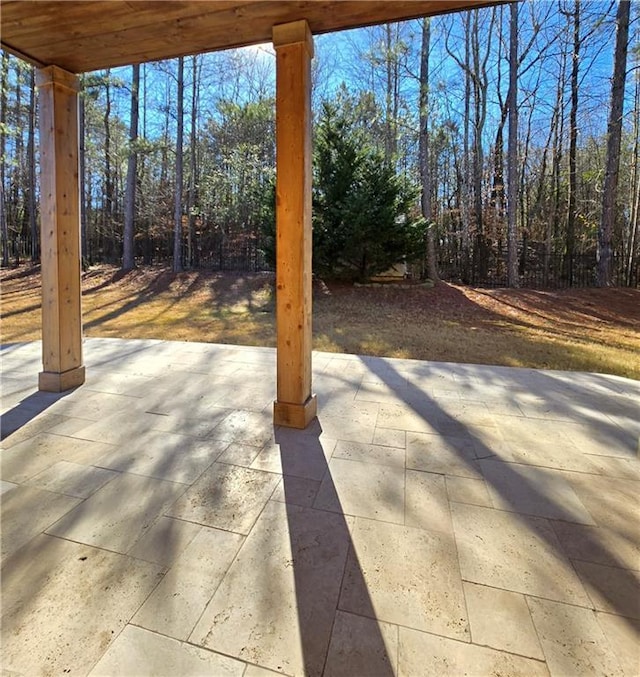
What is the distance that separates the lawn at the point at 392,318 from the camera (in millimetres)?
4922

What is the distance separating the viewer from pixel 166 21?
6.98 feet

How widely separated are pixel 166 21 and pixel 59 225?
1433mm

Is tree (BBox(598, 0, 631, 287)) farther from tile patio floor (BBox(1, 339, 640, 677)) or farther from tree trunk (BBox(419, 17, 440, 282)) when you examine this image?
tile patio floor (BBox(1, 339, 640, 677))

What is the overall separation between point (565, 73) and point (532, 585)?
14.6 m

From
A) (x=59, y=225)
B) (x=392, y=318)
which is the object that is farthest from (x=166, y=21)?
(x=392, y=318)

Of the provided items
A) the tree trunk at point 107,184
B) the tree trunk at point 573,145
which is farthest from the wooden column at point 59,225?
the tree trunk at point 107,184

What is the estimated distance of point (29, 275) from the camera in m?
12.4

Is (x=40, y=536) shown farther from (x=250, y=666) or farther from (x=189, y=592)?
(x=250, y=666)

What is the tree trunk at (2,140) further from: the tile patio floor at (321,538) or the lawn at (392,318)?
the tile patio floor at (321,538)

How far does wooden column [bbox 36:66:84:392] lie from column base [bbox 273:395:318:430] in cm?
166

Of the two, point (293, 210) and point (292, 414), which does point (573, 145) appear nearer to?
point (293, 210)

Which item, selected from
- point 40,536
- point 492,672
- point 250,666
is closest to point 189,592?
point 250,666

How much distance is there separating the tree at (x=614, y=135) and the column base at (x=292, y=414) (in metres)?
9.81

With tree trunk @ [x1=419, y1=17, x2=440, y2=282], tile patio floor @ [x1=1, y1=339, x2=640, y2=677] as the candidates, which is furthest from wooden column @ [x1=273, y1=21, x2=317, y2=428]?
tree trunk @ [x1=419, y1=17, x2=440, y2=282]
